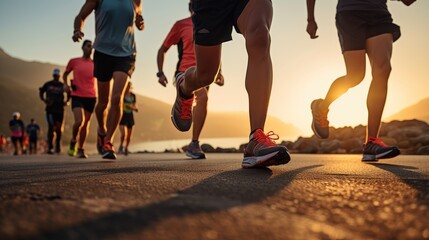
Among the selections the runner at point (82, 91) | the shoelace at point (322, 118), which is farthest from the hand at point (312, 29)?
the runner at point (82, 91)

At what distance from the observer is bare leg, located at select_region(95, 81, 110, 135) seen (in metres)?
4.58

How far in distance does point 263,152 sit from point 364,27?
218cm

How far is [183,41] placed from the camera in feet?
17.3

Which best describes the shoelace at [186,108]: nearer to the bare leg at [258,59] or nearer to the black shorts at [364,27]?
the bare leg at [258,59]

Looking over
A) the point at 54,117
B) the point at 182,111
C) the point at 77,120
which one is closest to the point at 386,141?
the point at 77,120

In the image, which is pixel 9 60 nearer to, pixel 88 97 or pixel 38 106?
pixel 38 106

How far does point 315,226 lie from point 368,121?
10.4ft

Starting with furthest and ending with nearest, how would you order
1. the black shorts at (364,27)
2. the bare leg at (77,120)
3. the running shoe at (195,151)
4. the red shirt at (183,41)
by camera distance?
the bare leg at (77,120) < the red shirt at (183,41) < the running shoe at (195,151) < the black shorts at (364,27)

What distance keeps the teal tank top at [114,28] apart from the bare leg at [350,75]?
239cm

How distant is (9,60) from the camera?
182250mm

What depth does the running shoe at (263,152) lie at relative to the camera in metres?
2.08

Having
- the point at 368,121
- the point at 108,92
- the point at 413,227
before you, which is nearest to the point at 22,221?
the point at 413,227

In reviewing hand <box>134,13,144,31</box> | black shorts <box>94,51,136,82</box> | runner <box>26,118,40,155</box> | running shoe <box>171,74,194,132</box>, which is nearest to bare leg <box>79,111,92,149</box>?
black shorts <box>94,51,136,82</box>

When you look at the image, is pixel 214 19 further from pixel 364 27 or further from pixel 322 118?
pixel 322 118
